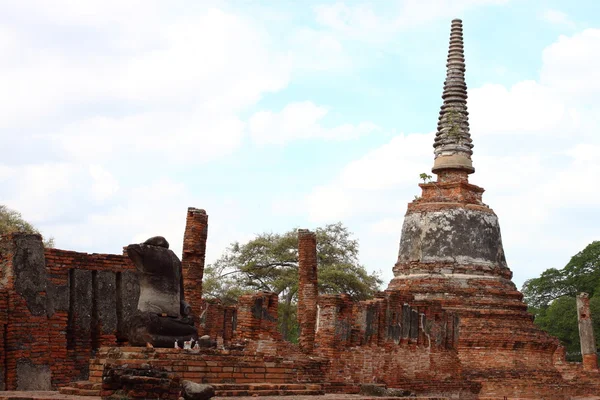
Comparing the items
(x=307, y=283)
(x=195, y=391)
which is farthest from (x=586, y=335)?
(x=195, y=391)

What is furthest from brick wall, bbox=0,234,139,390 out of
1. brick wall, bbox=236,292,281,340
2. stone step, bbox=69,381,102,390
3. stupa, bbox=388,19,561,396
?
stupa, bbox=388,19,561,396

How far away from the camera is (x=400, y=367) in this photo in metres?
19.1

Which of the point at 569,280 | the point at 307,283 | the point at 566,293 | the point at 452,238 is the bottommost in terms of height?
the point at 307,283

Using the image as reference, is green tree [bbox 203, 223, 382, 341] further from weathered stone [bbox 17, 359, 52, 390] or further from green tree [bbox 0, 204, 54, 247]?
weathered stone [bbox 17, 359, 52, 390]

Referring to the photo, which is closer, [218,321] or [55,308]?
[55,308]

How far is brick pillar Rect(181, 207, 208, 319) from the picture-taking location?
1661 centimetres

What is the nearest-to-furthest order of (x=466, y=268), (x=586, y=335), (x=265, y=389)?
(x=265, y=389)
(x=466, y=268)
(x=586, y=335)

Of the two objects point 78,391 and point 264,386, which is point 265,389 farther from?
point 78,391

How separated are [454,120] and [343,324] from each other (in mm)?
11521

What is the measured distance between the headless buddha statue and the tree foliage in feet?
104

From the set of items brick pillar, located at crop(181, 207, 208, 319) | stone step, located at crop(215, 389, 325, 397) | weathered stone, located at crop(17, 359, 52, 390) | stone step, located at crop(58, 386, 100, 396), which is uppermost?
brick pillar, located at crop(181, 207, 208, 319)

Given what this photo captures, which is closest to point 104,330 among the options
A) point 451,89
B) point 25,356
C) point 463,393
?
point 25,356

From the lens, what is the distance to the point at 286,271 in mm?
35812

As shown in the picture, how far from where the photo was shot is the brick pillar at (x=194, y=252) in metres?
16.6
